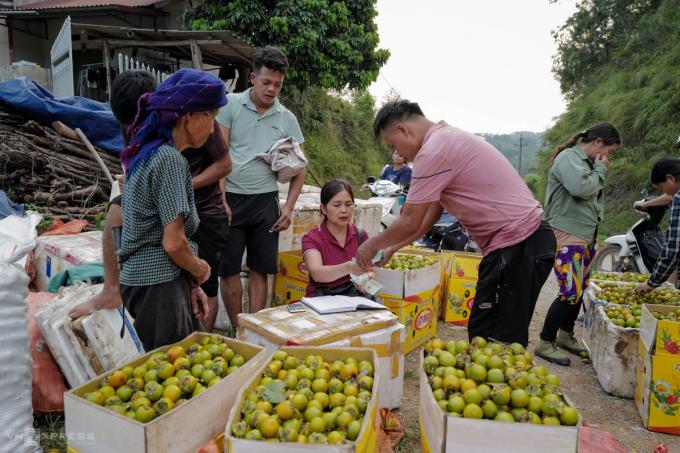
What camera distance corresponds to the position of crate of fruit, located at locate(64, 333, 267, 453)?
1.74 meters

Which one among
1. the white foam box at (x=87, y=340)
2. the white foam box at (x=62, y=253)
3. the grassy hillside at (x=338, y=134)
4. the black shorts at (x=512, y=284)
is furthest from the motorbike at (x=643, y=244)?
the grassy hillside at (x=338, y=134)

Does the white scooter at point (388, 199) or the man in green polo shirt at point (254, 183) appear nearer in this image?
the man in green polo shirt at point (254, 183)

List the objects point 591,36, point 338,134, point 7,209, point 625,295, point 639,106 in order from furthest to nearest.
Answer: point 591,36 < point 338,134 < point 639,106 < point 7,209 < point 625,295

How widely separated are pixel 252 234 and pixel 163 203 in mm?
1739

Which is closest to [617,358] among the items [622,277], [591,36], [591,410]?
[591,410]

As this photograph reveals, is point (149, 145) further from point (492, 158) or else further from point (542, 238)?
point (542, 238)

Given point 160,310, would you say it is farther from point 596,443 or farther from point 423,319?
point 423,319

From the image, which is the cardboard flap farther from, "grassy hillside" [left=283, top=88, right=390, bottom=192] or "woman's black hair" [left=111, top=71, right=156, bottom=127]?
"grassy hillside" [left=283, top=88, right=390, bottom=192]

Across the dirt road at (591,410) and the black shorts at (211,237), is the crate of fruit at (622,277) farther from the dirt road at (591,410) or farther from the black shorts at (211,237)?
the black shorts at (211,237)

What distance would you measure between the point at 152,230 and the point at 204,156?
835 millimetres

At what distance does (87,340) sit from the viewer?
8.10ft

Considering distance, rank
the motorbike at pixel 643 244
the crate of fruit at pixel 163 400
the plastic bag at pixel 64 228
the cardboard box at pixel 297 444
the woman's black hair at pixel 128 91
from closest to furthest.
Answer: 1. the cardboard box at pixel 297 444
2. the crate of fruit at pixel 163 400
3. the woman's black hair at pixel 128 91
4. the plastic bag at pixel 64 228
5. the motorbike at pixel 643 244

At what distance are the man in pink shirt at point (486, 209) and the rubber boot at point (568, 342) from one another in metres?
2.05

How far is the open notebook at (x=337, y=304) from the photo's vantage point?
290cm
